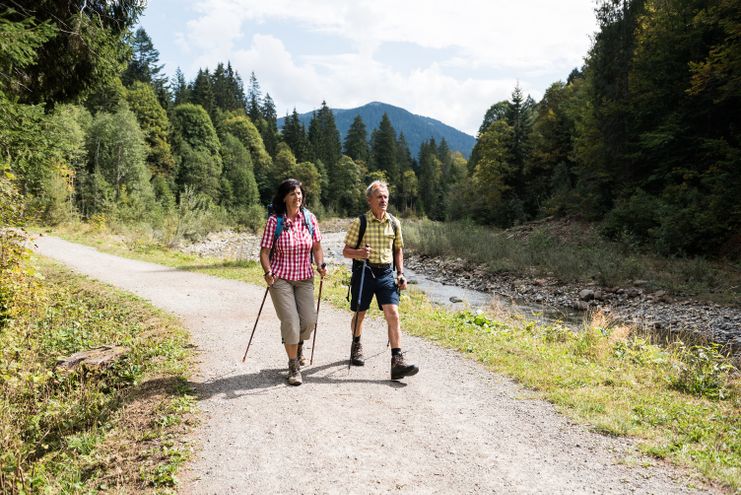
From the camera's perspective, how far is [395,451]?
152 inches

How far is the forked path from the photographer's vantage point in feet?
11.2

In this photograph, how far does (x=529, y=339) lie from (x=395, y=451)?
4.58 m

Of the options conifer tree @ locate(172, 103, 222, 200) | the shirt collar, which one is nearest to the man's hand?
the shirt collar

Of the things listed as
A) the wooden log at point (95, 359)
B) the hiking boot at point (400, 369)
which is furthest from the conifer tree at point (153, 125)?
the hiking boot at point (400, 369)

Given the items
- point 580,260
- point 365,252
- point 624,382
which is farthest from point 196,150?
point 624,382

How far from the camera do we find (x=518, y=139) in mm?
42500

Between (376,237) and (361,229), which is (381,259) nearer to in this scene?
(376,237)

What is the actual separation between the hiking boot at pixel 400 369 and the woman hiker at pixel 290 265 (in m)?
1.10

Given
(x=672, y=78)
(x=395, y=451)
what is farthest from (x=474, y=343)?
(x=672, y=78)

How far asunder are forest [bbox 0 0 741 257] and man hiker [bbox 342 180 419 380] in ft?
14.3

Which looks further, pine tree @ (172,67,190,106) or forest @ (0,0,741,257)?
pine tree @ (172,67,190,106)

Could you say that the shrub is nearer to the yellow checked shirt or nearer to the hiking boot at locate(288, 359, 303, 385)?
the yellow checked shirt

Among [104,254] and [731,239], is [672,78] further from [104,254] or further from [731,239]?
[104,254]

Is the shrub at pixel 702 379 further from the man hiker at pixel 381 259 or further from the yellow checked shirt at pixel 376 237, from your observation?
the yellow checked shirt at pixel 376 237
